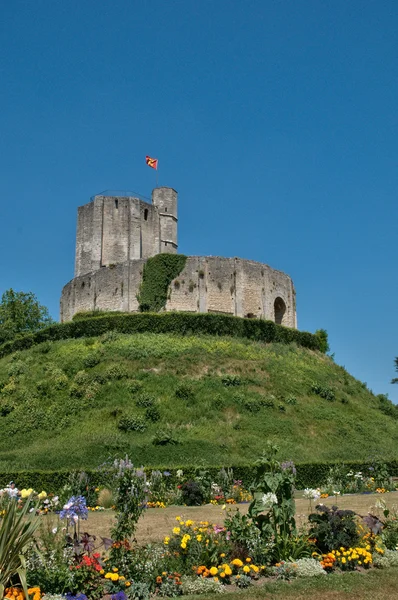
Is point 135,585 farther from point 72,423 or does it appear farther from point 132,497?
point 72,423

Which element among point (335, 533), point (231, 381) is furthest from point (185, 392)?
point (335, 533)

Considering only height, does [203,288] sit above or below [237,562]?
above

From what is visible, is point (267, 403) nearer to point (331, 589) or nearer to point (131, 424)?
point (131, 424)

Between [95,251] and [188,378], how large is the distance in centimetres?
2099

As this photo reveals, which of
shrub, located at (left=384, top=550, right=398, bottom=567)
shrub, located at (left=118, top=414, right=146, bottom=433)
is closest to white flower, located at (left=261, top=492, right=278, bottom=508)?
shrub, located at (left=384, top=550, right=398, bottom=567)

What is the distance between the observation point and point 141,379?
1171 inches

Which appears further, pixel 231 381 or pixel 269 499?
pixel 231 381

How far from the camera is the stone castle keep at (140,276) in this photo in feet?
133

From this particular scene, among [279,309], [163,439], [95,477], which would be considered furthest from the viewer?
[279,309]

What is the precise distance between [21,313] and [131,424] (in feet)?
111

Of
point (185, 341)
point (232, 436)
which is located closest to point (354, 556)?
point (232, 436)

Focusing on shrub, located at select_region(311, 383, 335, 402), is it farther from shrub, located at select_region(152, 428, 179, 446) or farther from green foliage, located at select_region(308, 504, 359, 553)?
green foliage, located at select_region(308, 504, 359, 553)

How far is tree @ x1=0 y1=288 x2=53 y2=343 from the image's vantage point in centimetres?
5516

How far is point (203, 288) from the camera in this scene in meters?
40.6
